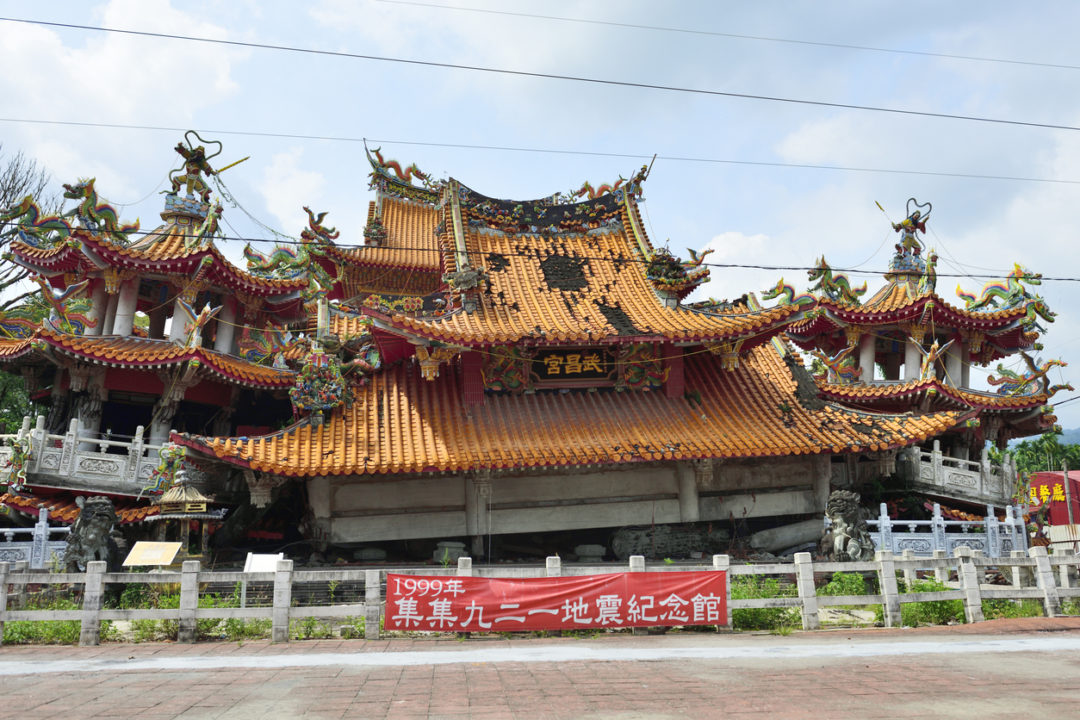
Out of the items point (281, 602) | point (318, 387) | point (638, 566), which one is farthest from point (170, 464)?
point (638, 566)

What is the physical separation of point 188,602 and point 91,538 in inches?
130

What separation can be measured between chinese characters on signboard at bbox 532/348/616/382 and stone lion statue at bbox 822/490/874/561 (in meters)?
5.46

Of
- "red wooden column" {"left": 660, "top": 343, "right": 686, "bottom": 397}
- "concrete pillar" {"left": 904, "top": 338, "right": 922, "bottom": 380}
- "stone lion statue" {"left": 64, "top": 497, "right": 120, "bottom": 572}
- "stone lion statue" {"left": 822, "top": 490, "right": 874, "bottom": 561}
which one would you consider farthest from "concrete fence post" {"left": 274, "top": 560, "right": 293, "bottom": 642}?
"concrete pillar" {"left": 904, "top": 338, "right": 922, "bottom": 380}

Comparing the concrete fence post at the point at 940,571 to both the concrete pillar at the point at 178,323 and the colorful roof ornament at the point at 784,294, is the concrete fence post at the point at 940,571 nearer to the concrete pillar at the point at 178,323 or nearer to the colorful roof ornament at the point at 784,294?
the colorful roof ornament at the point at 784,294

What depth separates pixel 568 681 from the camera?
7094 millimetres

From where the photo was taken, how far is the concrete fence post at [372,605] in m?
9.65

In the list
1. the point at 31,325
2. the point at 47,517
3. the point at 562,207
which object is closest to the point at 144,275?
the point at 31,325

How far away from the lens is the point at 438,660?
825 cm

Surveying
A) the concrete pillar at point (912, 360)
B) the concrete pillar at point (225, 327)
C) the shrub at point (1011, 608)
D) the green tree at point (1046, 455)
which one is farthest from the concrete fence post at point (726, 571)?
the green tree at point (1046, 455)

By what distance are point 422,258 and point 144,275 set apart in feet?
30.7

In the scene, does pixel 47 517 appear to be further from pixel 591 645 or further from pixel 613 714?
pixel 613 714

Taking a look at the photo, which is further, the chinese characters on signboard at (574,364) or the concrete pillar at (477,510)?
the chinese characters on signboard at (574,364)

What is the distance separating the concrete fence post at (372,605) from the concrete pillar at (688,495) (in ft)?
23.8

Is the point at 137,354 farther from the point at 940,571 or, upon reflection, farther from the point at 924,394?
the point at 924,394
